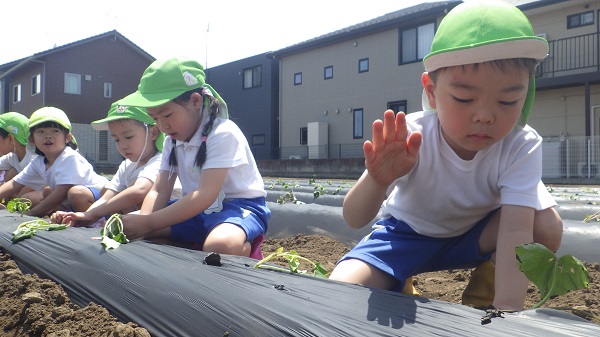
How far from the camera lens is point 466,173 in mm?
1791

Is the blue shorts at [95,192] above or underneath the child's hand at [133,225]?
above

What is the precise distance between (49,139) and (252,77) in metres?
19.6

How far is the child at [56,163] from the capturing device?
399 centimetres

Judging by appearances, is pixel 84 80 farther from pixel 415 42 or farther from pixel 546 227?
pixel 546 227

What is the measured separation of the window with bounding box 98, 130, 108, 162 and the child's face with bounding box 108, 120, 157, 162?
23.2 m

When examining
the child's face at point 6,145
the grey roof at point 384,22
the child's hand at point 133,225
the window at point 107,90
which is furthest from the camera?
the window at point 107,90

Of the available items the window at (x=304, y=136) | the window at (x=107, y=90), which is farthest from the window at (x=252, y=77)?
the window at (x=107, y=90)

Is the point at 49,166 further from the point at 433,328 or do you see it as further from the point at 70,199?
the point at 433,328

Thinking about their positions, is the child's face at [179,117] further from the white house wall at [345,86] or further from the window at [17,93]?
the window at [17,93]

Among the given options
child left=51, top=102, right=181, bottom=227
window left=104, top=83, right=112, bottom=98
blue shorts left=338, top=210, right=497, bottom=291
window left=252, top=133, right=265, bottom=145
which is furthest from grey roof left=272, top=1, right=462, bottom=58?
blue shorts left=338, top=210, right=497, bottom=291

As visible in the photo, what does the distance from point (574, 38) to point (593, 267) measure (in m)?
12.8

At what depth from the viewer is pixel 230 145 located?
2619mm

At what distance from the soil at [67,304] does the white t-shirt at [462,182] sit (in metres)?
0.41

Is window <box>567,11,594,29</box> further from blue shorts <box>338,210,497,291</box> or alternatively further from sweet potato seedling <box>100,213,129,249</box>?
sweet potato seedling <box>100,213,129,249</box>
